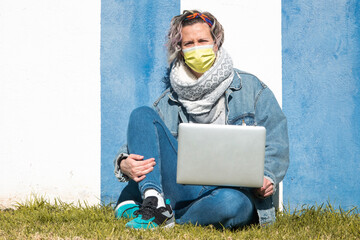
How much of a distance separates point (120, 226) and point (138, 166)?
36 centimetres

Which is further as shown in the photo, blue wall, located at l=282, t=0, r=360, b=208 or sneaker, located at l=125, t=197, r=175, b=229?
blue wall, located at l=282, t=0, r=360, b=208

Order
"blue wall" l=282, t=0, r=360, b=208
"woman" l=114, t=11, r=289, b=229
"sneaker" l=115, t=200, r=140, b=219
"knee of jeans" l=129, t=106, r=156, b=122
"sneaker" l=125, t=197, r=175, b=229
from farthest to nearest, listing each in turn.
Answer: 1. "blue wall" l=282, t=0, r=360, b=208
2. "sneaker" l=115, t=200, r=140, b=219
3. "knee of jeans" l=129, t=106, r=156, b=122
4. "woman" l=114, t=11, r=289, b=229
5. "sneaker" l=125, t=197, r=175, b=229

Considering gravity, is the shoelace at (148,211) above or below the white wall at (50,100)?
below

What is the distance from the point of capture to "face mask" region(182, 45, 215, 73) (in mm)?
2965

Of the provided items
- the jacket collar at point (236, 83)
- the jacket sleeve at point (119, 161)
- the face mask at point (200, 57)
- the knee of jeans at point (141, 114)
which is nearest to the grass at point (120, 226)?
the jacket sleeve at point (119, 161)

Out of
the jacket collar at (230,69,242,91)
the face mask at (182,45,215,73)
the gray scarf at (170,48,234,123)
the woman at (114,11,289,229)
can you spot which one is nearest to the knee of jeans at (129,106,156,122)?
the woman at (114,11,289,229)

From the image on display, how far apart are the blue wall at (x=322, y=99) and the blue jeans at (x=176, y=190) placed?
826 mm

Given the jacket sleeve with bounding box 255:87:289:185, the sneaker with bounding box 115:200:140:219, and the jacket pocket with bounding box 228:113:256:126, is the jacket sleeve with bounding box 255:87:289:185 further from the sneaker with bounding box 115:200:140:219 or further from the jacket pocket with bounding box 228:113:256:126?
the sneaker with bounding box 115:200:140:219

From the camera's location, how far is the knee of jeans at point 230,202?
8.27 feet

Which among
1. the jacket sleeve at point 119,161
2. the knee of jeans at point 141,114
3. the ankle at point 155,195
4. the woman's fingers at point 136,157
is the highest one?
the knee of jeans at point 141,114

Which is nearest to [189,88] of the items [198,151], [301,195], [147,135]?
[147,135]

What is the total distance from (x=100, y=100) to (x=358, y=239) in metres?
2.00

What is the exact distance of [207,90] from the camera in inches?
116

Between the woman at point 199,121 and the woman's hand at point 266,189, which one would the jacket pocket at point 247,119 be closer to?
the woman at point 199,121
